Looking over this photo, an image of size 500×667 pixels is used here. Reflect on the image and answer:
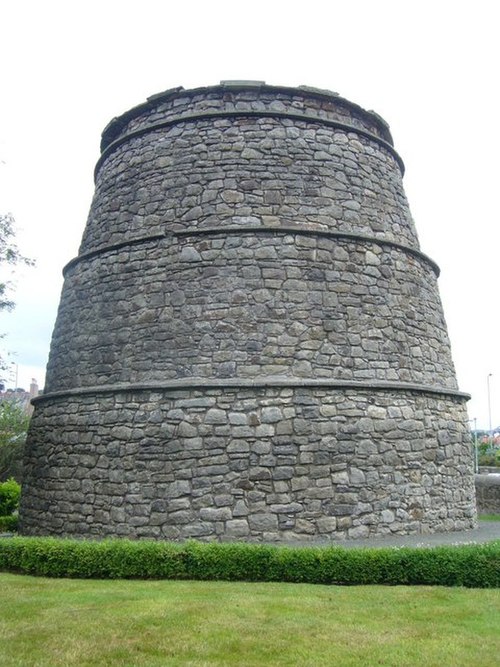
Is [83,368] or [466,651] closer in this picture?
[466,651]

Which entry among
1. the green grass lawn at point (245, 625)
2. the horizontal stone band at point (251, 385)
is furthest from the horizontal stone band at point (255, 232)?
the green grass lawn at point (245, 625)

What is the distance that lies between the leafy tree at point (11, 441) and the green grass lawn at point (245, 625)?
26718mm

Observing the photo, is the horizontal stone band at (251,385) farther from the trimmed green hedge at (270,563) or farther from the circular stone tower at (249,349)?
the trimmed green hedge at (270,563)

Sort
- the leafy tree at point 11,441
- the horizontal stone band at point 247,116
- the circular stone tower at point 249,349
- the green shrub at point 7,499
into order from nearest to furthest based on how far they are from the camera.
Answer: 1. the circular stone tower at point 249,349
2. the horizontal stone band at point 247,116
3. the green shrub at point 7,499
4. the leafy tree at point 11,441

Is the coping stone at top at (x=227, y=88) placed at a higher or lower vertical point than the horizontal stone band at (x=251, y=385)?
higher

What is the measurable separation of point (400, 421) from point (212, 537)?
397cm

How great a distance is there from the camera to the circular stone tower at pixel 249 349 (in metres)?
11.0

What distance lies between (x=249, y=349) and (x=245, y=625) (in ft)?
18.4

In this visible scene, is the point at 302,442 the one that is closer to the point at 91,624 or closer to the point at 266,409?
the point at 266,409

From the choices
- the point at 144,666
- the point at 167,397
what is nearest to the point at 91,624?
the point at 144,666

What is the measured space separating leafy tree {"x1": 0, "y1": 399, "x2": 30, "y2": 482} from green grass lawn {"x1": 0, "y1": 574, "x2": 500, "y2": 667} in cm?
2672

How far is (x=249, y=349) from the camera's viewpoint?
11.5 meters

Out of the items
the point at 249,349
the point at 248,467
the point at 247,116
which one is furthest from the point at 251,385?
the point at 247,116

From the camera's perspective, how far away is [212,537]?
1061 cm
